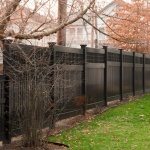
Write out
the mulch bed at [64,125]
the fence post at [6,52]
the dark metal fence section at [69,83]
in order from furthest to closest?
the dark metal fence section at [69,83], the fence post at [6,52], the mulch bed at [64,125]

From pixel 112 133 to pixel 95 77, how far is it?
12.6ft

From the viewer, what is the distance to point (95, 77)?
42.6 ft

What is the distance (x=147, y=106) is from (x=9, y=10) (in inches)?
260

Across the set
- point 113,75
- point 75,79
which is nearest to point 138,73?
point 113,75

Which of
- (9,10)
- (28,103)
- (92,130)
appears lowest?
(92,130)

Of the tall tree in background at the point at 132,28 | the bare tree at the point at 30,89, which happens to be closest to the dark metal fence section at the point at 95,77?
the bare tree at the point at 30,89

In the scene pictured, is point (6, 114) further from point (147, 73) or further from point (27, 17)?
point (147, 73)

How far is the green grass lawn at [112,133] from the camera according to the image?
805 cm

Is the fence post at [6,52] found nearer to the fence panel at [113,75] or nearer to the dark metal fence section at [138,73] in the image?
the fence panel at [113,75]

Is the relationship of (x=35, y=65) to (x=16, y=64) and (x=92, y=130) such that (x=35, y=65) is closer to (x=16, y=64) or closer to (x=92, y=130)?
(x=16, y=64)

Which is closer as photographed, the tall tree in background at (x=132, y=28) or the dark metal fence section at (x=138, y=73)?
the dark metal fence section at (x=138, y=73)

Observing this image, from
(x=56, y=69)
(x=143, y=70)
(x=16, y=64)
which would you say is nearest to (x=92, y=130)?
(x=56, y=69)

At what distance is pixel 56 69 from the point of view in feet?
28.6

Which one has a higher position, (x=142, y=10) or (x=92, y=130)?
(x=142, y=10)
